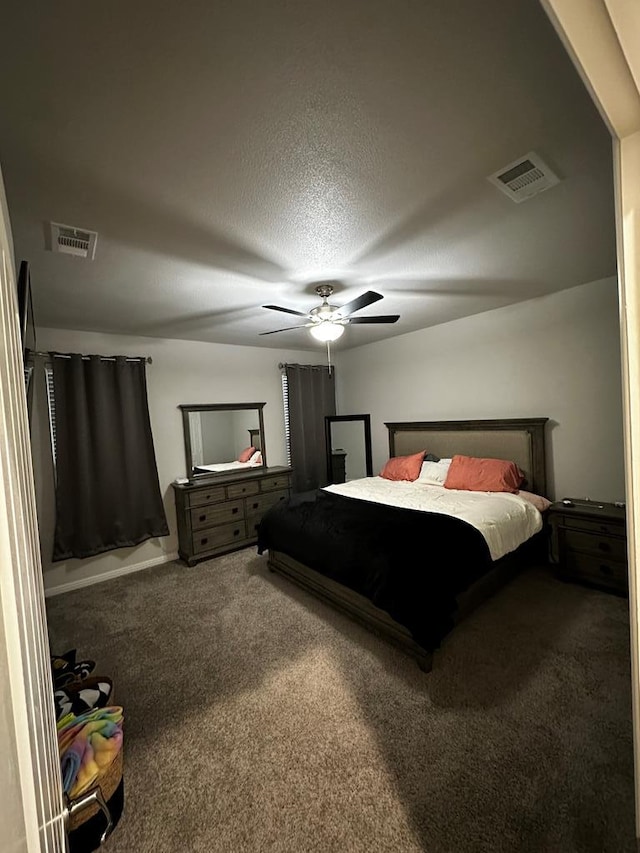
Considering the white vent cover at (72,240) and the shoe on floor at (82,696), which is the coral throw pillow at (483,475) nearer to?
the shoe on floor at (82,696)

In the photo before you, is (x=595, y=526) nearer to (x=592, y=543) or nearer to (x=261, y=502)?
(x=592, y=543)

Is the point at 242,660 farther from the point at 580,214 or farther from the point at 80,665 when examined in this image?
the point at 580,214

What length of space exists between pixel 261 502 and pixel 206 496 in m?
0.69

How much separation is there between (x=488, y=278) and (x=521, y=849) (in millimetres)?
3066

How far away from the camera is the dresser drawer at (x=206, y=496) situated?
3.60 m

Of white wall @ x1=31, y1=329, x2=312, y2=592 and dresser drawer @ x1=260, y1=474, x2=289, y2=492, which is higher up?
white wall @ x1=31, y1=329, x2=312, y2=592

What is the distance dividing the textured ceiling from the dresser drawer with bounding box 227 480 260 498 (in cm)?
233

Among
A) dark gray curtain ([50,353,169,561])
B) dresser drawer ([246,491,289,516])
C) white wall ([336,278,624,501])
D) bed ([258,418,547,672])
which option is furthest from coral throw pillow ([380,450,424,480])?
dark gray curtain ([50,353,169,561])

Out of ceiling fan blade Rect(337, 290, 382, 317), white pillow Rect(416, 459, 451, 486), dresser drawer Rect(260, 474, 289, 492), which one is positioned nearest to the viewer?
ceiling fan blade Rect(337, 290, 382, 317)

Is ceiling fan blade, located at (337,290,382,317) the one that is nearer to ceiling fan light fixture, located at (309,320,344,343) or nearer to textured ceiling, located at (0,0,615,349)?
ceiling fan light fixture, located at (309,320,344,343)

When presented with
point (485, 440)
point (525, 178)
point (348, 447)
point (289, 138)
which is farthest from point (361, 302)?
point (348, 447)

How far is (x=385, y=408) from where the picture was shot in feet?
15.4

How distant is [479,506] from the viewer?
276 cm

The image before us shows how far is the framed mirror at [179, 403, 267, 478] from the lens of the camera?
157 inches
